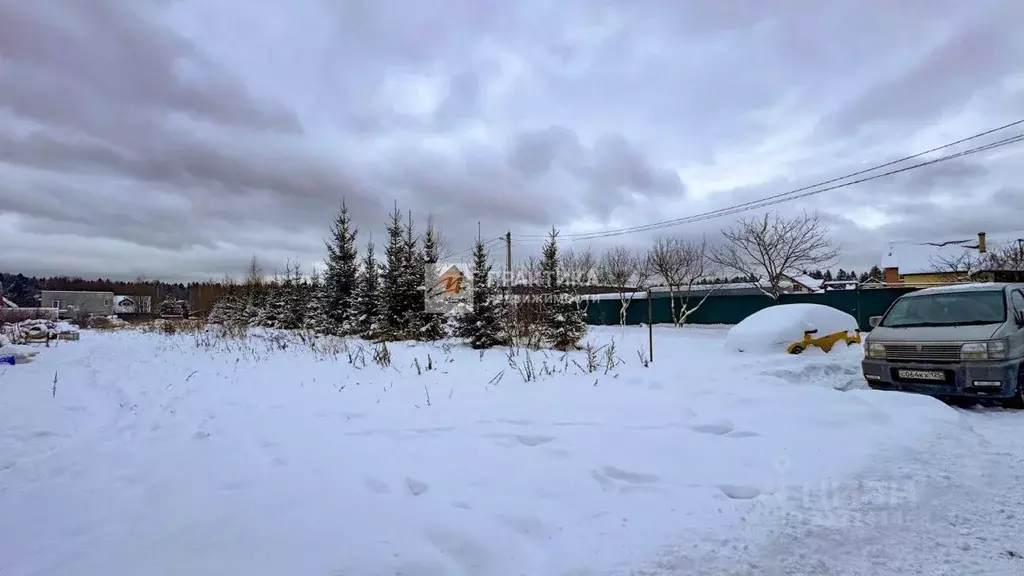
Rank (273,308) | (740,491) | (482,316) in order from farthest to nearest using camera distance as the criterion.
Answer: (273,308) → (482,316) → (740,491)

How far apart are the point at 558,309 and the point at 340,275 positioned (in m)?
12.9

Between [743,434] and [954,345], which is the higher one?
[954,345]

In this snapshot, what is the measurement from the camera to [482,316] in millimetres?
15438

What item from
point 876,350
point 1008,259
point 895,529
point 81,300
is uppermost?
point 1008,259

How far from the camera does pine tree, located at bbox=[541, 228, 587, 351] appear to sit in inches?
594

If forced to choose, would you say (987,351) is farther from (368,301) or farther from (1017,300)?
(368,301)

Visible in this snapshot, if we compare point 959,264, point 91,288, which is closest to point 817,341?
point 959,264

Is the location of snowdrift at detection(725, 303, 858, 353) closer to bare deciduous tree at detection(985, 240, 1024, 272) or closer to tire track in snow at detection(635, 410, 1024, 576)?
tire track in snow at detection(635, 410, 1024, 576)

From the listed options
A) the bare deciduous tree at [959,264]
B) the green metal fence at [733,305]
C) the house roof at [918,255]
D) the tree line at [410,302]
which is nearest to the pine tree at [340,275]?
the tree line at [410,302]

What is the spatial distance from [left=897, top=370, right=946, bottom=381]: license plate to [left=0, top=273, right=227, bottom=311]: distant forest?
49.6m

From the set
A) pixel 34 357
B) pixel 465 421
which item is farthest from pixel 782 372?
pixel 34 357

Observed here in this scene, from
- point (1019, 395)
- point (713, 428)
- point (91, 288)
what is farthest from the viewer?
point (91, 288)

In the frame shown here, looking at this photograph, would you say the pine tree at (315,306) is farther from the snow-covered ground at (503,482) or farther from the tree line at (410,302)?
the snow-covered ground at (503,482)

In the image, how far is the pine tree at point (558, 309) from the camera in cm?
1509
